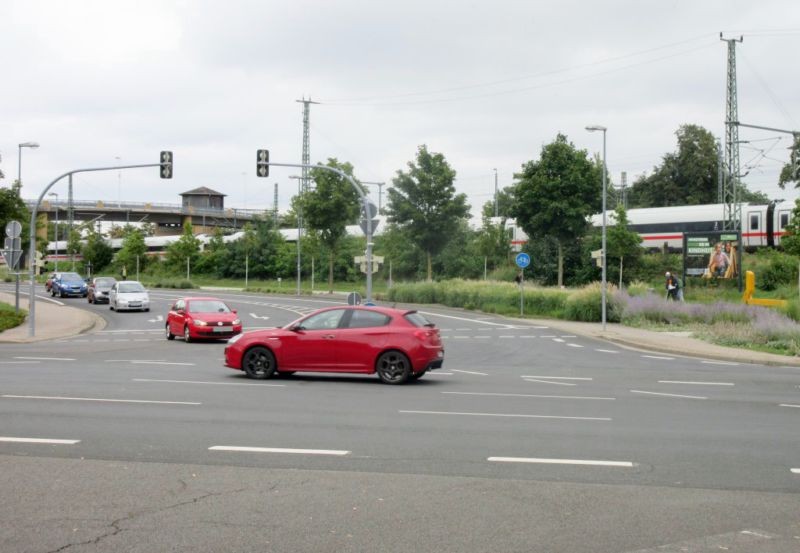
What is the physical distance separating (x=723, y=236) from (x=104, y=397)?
3652 centimetres

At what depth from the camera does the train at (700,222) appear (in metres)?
54.0

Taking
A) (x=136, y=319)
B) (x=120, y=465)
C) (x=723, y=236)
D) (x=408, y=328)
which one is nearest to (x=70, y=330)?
(x=136, y=319)

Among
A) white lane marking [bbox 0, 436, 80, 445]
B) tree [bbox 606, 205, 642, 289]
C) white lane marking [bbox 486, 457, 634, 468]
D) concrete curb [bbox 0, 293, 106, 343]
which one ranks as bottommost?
concrete curb [bbox 0, 293, 106, 343]

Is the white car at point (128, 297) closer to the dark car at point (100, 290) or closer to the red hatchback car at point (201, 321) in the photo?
the dark car at point (100, 290)

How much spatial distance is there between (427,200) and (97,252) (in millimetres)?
52060

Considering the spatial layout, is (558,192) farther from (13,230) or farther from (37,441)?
(37,441)

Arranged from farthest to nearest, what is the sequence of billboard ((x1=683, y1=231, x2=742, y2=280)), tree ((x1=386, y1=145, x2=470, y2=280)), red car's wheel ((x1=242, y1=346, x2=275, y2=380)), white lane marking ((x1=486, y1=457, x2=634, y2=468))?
tree ((x1=386, y1=145, x2=470, y2=280)), billboard ((x1=683, y1=231, x2=742, y2=280)), red car's wheel ((x1=242, y1=346, x2=275, y2=380)), white lane marking ((x1=486, y1=457, x2=634, y2=468))

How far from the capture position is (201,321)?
1129 inches

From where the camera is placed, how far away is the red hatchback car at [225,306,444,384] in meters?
16.7


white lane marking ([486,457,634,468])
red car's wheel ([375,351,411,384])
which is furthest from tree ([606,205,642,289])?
white lane marking ([486,457,634,468])

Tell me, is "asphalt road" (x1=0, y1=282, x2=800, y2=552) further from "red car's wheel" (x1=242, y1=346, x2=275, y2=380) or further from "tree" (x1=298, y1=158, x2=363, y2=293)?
"tree" (x1=298, y1=158, x2=363, y2=293)

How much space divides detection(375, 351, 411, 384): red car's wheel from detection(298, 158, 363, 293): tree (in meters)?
45.2

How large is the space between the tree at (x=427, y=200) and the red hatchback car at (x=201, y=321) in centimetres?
2967

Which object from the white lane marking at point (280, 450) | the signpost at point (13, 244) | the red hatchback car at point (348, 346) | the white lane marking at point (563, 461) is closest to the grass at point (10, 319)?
the signpost at point (13, 244)
